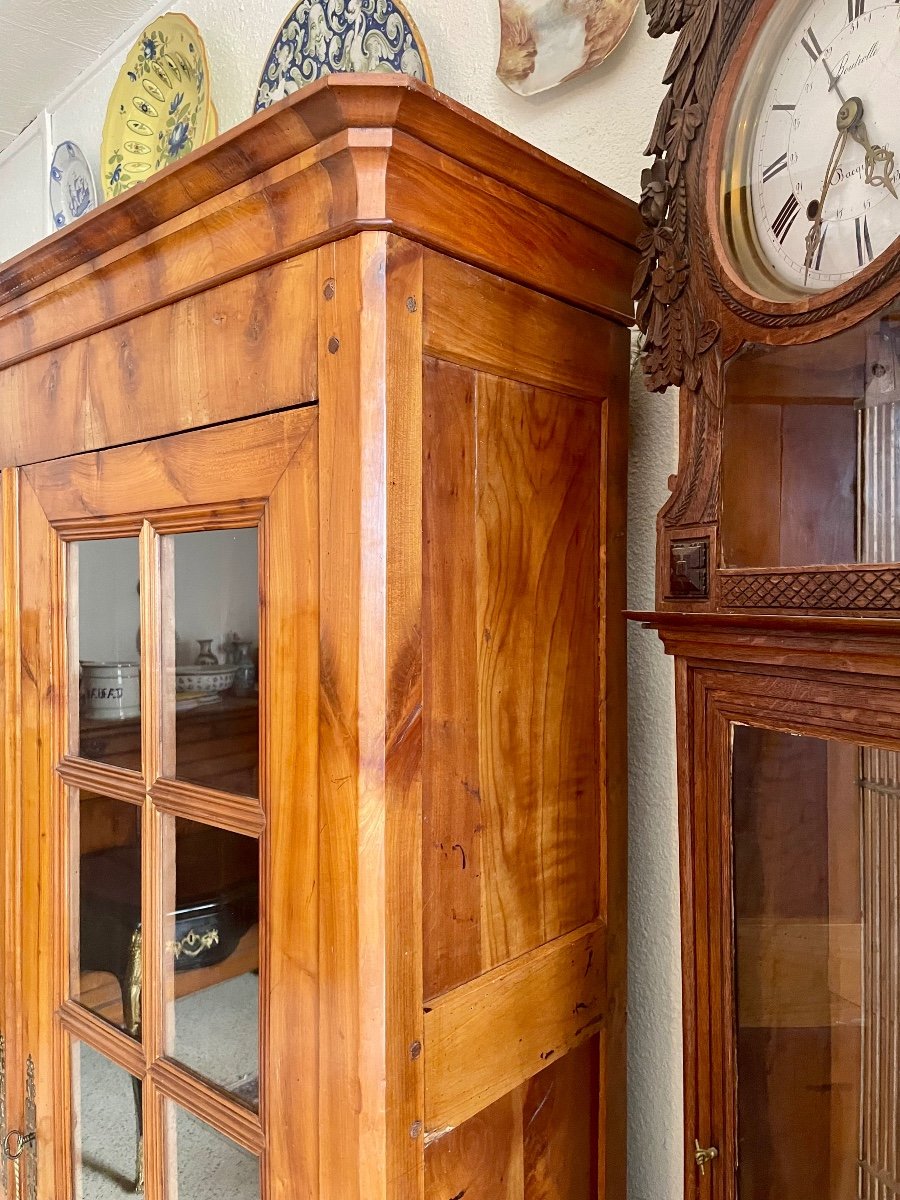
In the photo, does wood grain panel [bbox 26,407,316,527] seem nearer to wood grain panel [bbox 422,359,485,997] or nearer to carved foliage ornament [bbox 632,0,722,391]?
wood grain panel [bbox 422,359,485,997]

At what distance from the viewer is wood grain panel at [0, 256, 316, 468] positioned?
2.27 feet

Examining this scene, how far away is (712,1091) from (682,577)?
42cm

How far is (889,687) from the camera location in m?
0.54

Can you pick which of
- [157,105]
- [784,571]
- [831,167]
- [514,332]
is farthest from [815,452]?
[157,105]

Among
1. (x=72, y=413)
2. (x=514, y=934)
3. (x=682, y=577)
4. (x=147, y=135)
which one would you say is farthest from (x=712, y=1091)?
(x=147, y=135)

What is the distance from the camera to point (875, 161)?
0.56 m

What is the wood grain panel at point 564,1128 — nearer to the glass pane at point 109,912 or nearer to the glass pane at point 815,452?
the glass pane at point 109,912

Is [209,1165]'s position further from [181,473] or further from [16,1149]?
[181,473]

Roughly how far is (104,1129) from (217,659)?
0.56 metres

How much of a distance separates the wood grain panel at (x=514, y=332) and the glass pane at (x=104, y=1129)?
79 centimetres

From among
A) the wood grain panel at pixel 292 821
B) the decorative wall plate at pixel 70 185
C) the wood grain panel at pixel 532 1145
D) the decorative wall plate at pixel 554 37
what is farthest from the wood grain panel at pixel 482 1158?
the decorative wall plate at pixel 70 185

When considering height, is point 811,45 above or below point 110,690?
above

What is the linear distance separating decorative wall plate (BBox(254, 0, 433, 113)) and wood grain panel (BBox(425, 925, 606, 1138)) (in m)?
1.07

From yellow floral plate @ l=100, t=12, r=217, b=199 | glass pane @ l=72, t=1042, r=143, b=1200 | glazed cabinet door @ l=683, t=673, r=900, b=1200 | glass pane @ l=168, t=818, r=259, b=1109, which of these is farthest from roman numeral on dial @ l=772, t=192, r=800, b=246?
yellow floral plate @ l=100, t=12, r=217, b=199
